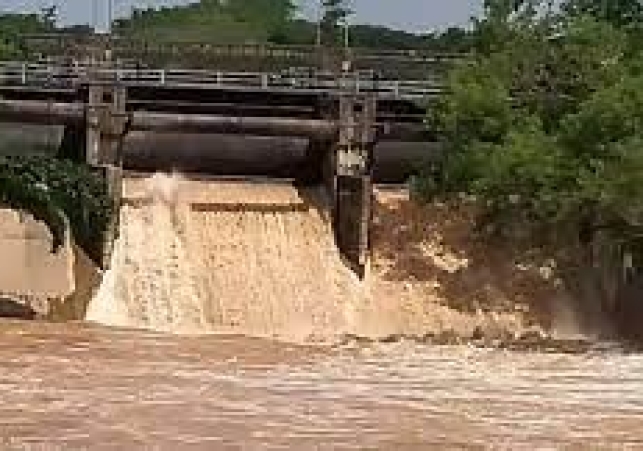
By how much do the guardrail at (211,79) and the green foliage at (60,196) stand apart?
9.41 feet

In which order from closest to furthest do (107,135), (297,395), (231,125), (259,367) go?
(297,395)
(259,367)
(107,135)
(231,125)

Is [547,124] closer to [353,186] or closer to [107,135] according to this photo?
[353,186]

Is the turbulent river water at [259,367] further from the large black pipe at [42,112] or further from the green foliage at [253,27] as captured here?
the green foliage at [253,27]

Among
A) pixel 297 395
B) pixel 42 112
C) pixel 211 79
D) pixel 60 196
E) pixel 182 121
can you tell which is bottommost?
pixel 297 395

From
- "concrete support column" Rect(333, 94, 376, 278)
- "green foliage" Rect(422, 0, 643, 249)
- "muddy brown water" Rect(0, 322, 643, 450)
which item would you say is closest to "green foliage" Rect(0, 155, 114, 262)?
"muddy brown water" Rect(0, 322, 643, 450)

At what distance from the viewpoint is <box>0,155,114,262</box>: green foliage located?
39.6m

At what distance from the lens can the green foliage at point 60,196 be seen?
1558 inches

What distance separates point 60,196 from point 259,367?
1157 cm

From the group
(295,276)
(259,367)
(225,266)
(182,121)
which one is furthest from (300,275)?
(259,367)

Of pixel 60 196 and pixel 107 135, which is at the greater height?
pixel 107 135

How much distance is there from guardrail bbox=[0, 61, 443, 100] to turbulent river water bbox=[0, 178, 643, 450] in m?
3.14

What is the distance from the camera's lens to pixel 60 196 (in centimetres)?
3959

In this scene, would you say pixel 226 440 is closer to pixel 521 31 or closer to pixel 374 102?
pixel 374 102

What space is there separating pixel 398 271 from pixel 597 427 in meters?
18.5
